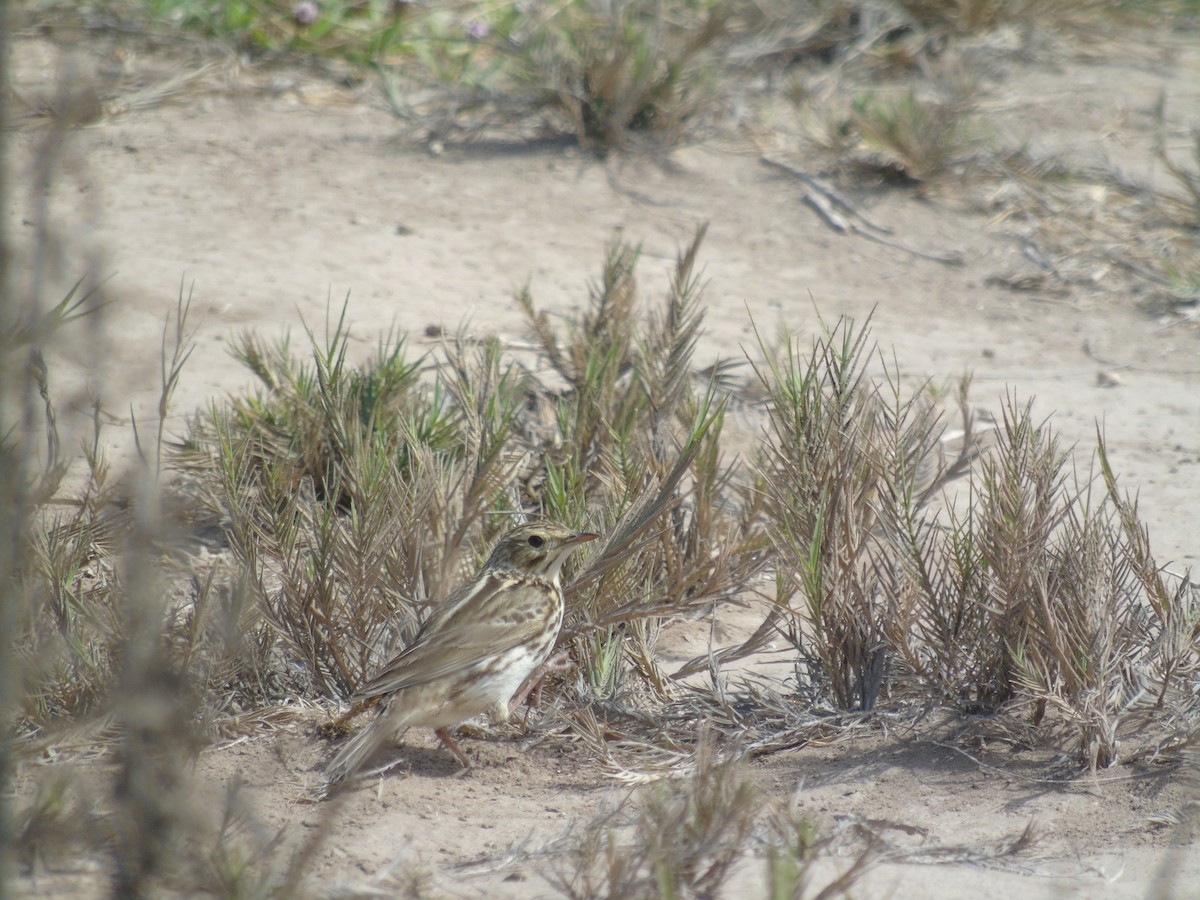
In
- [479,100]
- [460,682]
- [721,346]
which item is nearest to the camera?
[460,682]

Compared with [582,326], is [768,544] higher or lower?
lower

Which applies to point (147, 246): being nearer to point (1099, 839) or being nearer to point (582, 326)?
point (582, 326)

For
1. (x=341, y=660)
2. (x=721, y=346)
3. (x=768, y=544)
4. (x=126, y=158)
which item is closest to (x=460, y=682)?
(x=341, y=660)

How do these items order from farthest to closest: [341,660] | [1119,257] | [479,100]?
[479,100] < [1119,257] < [341,660]

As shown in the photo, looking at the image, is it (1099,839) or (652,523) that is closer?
(1099,839)

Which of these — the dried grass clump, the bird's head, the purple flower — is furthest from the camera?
the purple flower

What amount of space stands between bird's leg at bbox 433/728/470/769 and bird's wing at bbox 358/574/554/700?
257mm

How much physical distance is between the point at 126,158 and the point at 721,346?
4.14m

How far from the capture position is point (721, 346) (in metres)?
6.85

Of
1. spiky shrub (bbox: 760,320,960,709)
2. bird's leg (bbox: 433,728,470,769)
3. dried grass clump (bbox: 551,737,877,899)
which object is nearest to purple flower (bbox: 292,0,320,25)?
spiky shrub (bbox: 760,320,960,709)

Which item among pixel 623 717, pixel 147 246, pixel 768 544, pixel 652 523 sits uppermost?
pixel 147 246

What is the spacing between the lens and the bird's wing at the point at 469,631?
3.78 metres

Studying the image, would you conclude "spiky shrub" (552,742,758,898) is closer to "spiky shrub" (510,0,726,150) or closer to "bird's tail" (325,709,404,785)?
"bird's tail" (325,709,404,785)

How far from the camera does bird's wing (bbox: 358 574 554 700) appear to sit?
3.78 metres
